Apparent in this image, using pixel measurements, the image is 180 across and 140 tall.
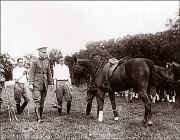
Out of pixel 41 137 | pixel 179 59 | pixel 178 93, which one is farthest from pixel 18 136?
pixel 179 59

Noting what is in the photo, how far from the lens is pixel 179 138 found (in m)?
8.44

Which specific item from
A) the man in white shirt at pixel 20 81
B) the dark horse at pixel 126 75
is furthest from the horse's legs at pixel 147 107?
the man in white shirt at pixel 20 81

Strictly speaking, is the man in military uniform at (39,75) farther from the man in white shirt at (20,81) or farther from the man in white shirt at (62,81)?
the man in white shirt at (20,81)

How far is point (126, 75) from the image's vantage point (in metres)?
10.7

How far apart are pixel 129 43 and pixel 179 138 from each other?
15545 millimetres

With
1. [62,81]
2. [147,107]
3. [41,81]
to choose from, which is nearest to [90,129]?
[147,107]

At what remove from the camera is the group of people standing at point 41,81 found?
11820 mm

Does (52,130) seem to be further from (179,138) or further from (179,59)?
(179,59)

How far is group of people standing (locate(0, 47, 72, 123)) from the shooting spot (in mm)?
11820

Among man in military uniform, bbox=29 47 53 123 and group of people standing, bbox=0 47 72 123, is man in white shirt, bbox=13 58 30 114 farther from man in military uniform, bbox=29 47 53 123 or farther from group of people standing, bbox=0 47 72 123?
man in military uniform, bbox=29 47 53 123

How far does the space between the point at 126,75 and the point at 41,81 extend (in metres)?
3.18

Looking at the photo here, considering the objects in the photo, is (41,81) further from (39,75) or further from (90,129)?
(90,129)

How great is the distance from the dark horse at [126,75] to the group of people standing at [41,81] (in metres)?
0.96

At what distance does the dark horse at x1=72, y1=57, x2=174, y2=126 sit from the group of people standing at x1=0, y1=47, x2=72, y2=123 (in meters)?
0.96
